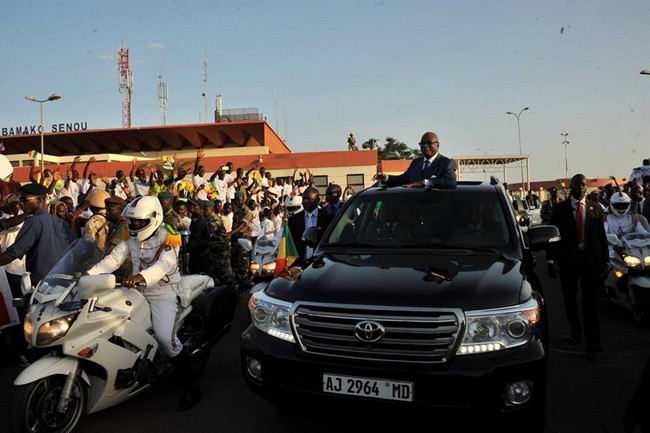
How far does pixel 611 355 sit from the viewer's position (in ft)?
19.4

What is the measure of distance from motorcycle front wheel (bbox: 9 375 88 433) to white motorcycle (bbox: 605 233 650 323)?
666 cm

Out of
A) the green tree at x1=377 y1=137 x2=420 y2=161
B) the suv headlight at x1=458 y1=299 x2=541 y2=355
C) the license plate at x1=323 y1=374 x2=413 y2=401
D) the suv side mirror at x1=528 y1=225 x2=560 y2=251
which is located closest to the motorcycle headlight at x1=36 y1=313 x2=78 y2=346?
the license plate at x1=323 y1=374 x2=413 y2=401

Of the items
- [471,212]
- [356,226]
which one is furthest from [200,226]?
[471,212]

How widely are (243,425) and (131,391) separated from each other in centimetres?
95

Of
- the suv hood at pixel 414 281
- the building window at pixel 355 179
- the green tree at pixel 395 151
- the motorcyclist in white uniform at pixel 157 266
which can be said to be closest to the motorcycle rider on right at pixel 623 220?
the suv hood at pixel 414 281

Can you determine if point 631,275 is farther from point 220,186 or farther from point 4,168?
point 220,186

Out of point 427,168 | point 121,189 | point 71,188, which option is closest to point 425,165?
point 427,168

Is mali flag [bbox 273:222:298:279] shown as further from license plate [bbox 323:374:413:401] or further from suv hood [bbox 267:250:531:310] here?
license plate [bbox 323:374:413:401]

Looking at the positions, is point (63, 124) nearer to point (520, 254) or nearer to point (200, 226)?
point (200, 226)

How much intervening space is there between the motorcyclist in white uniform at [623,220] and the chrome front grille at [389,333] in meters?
5.99

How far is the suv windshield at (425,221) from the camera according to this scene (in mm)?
4391

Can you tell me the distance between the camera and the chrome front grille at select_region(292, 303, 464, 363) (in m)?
3.21

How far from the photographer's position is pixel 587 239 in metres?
6.23

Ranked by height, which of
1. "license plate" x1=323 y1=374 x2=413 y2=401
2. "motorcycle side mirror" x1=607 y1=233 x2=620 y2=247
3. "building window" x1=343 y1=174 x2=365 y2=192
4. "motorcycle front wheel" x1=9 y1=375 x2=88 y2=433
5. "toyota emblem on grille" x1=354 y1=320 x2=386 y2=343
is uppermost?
"building window" x1=343 y1=174 x2=365 y2=192
